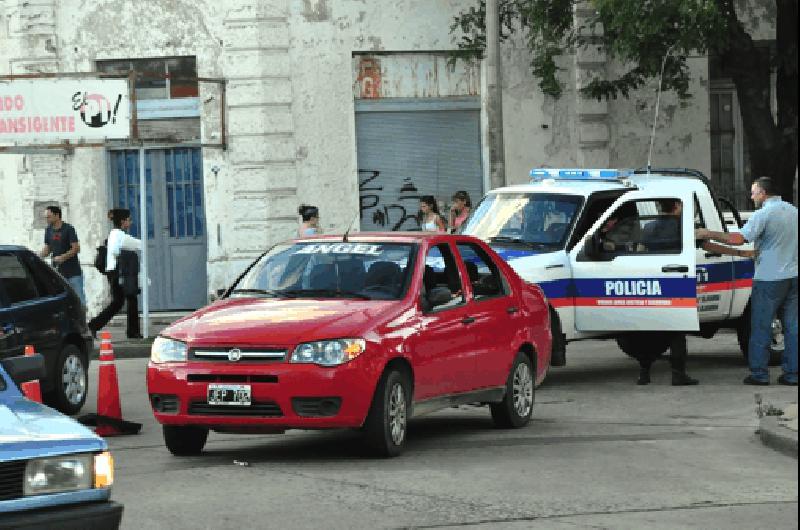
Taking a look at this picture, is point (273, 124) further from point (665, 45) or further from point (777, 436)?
point (777, 436)

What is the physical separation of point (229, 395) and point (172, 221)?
53.3 ft

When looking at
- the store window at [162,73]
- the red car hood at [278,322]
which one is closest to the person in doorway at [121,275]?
the store window at [162,73]

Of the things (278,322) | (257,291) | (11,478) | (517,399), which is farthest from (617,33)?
(11,478)

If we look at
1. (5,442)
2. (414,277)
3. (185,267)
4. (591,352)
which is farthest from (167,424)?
(185,267)

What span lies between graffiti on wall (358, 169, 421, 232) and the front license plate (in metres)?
16.2

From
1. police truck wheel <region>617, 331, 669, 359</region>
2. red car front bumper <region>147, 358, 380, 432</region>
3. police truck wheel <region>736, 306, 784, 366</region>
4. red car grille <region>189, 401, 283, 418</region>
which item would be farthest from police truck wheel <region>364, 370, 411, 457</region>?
police truck wheel <region>736, 306, 784, 366</region>

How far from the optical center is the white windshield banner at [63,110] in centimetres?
2342

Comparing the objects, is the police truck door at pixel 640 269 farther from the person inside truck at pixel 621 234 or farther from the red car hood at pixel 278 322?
the red car hood at pixel 278 322

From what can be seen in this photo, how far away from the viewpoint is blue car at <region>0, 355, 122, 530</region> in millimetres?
7262

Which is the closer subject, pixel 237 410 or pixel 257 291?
pixel 237 410

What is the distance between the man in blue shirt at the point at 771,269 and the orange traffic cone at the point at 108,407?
596 centimetres

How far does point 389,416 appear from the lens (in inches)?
483

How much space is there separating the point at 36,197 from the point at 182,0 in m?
3.81

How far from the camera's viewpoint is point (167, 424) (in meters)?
12.4
